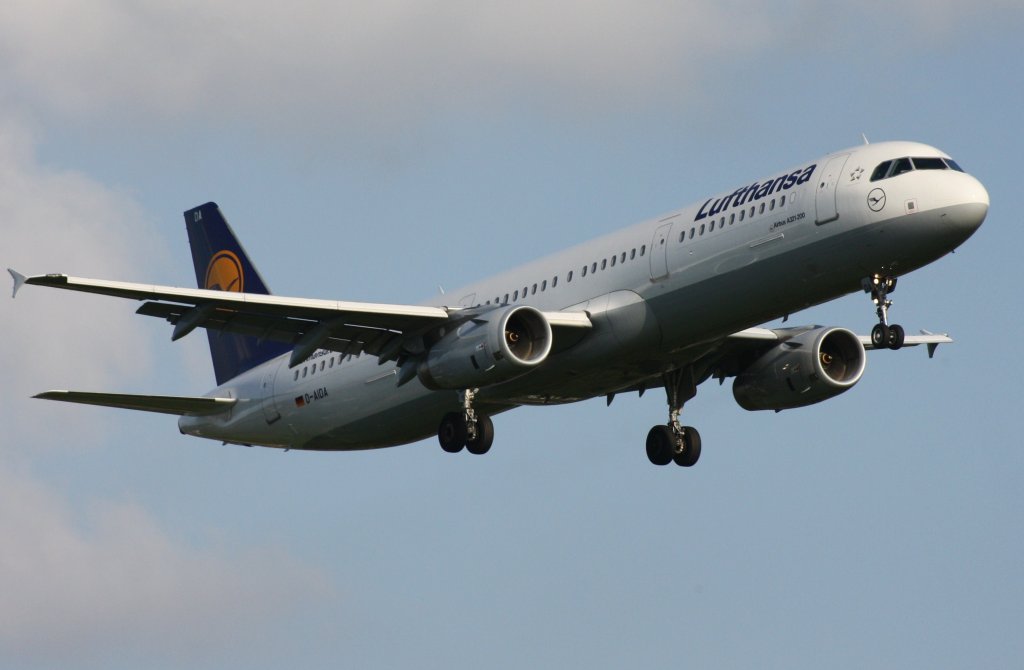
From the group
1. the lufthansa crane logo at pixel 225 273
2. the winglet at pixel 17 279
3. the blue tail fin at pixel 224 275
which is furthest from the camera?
the lufthansa crane logo at pixel 225 273

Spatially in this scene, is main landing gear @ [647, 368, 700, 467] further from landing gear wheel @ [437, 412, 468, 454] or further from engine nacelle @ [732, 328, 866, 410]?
landing gear wheel @ [437, 412, 468, 454]

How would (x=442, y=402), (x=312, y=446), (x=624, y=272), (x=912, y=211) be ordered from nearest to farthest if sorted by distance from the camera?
(x=912, y=211), (x=624, y=272), (x=442, y=402), (x=312, y=446)

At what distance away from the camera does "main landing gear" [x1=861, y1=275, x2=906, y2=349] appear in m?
38.7

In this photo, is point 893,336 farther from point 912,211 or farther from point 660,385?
point 660,385

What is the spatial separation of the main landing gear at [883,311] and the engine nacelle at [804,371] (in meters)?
6.62

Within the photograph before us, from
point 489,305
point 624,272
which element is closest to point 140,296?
point 489,305

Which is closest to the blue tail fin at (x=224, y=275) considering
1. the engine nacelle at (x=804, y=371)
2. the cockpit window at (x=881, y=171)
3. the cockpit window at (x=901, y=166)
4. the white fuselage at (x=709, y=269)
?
the white fuselage at (x=709, y=269)

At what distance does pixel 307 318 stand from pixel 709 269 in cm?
961

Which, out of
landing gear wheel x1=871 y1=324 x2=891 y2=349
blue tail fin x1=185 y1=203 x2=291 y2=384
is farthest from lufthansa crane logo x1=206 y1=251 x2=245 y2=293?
landing gear wheel x1=871 y1=324 x2=891 y2=349

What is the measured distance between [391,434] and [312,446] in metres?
3.03

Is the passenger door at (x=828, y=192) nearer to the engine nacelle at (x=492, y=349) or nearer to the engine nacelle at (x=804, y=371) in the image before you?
the engine nacelle at (x=492, y=349)

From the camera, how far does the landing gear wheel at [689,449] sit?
47.8 meters

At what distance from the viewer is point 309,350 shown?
42.1 metres

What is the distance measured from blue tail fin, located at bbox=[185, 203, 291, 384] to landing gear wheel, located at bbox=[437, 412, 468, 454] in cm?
758
